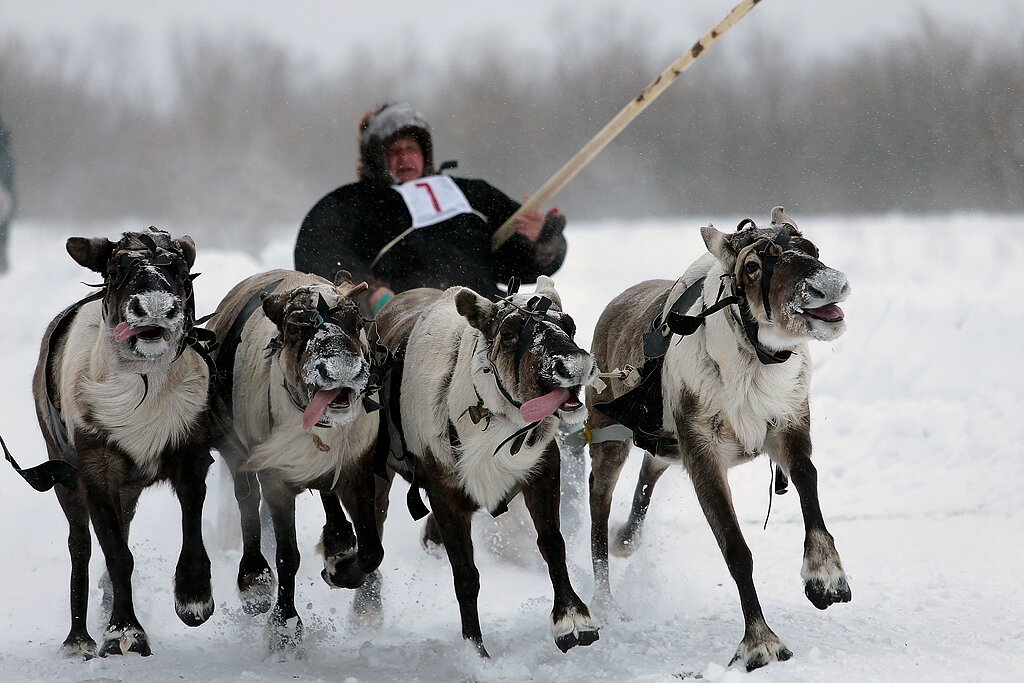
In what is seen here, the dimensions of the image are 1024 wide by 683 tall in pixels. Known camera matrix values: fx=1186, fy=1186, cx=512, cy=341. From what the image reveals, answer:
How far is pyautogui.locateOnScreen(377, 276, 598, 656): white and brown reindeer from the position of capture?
424cm

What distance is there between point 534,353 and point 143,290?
143 cm

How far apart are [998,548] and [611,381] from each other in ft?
8.28

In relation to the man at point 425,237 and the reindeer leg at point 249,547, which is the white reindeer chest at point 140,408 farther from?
the man at point 425,237

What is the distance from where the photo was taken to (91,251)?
14.8 ft

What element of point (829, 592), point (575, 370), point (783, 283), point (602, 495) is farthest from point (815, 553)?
point (602, 495)

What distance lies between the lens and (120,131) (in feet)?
56.7

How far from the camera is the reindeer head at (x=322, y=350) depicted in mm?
4230

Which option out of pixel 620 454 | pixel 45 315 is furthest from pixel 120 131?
pixel 620 454

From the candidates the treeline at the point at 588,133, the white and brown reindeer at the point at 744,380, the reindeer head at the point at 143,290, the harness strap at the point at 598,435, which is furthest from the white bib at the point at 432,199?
the treeline at the point at 588,133

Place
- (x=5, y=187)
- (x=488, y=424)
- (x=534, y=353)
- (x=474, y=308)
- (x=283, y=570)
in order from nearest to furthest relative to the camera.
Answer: (x=534, y=353) → (x=474, y=308) → (x=488, y=424) → (x=283, y=570) → (x=5, y=187)

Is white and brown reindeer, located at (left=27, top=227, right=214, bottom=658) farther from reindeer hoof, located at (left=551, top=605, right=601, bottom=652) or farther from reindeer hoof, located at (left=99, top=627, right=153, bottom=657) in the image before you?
reindeer hoof, located at (left=551, top=605, right=601, bottom=652)

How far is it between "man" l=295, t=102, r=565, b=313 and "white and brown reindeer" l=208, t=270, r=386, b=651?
4.09ft

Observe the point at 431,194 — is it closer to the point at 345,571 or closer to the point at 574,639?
the point at 345,571

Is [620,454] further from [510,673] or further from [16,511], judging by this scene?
[16,511]
